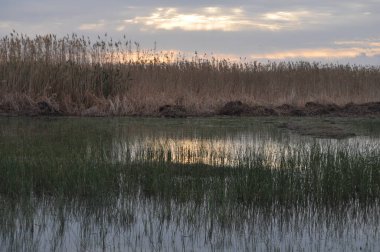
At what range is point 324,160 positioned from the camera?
7.76m

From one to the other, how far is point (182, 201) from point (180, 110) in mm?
10953

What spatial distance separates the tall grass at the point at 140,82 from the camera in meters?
Result: 17.3

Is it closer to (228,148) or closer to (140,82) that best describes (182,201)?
(228,148)

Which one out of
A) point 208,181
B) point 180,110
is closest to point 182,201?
point 208,181

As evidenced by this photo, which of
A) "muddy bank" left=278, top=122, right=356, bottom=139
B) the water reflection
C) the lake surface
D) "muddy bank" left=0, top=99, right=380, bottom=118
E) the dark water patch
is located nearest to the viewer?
the lake surface

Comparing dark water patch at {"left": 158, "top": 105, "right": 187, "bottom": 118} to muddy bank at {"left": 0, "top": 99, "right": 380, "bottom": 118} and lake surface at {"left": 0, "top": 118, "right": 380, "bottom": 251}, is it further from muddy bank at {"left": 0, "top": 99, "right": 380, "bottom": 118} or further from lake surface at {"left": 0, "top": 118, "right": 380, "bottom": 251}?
lake surface at {"left": 0, "top": 118, "right": 380, "bottom": 251}

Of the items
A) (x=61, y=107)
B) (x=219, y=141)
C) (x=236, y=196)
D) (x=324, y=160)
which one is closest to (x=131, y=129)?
(x=219, y=141)

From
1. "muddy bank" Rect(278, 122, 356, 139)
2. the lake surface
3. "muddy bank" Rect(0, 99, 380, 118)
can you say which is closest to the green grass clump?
the lake surface

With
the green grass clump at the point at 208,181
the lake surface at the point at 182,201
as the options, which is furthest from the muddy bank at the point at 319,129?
the green grass clump at the point at 208,181

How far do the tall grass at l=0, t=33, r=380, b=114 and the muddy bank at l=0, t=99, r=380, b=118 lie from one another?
0.15 feet

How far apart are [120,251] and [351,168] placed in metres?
3.63

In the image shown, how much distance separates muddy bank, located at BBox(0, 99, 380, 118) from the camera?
1658 centimetres

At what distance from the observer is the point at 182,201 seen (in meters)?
6.25

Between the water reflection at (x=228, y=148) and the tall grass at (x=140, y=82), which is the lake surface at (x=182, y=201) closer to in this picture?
the water reflection at (x=228, y=148)
